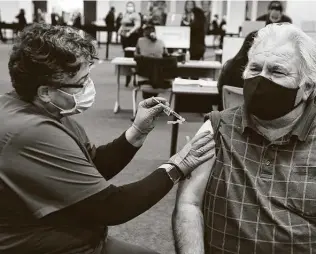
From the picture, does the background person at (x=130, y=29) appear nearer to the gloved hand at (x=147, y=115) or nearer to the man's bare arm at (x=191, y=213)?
the gloved hand at (x=147, y=115)

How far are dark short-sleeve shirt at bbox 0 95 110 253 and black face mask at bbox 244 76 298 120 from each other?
1.70 feet

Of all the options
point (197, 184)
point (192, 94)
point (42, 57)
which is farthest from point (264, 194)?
point (192, 94)

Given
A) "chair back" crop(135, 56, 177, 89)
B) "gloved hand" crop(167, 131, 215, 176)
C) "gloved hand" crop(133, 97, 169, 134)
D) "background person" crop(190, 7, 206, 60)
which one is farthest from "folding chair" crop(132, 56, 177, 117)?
"gloved hand" crop(167, 131, 215, 176)

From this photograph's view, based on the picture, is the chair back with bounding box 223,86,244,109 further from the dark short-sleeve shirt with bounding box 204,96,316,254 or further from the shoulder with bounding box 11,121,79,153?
the shoulder with bounding box 11,121,79,153

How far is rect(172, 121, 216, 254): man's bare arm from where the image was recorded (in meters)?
1.49

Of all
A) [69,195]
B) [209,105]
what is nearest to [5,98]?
[69,195]

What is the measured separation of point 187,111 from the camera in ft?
13.8

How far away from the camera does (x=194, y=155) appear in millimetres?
1512

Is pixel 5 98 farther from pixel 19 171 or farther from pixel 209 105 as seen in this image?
pixel 209 105

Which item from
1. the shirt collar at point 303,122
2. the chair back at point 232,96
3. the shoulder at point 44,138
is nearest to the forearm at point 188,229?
the shirt collar at point 303,122

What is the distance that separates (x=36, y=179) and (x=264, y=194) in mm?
636

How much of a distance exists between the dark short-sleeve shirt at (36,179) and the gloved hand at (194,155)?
0.26 metres

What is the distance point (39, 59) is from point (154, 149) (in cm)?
354

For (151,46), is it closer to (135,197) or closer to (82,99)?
(82,99)
